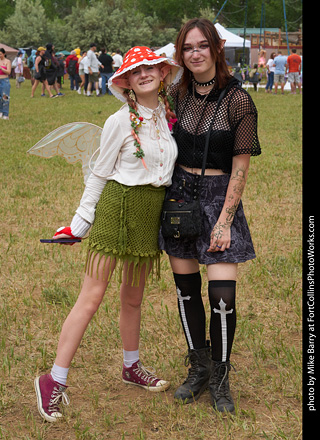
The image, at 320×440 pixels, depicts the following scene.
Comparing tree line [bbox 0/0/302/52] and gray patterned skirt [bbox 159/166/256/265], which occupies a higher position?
tree line [bbox 0/0/302/52]

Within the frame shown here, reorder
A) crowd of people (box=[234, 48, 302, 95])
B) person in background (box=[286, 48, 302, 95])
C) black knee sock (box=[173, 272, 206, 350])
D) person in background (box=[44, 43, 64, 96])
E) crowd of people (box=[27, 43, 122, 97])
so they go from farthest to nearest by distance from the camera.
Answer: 1. crowd of people (box=[234, 48, 302, 95])
2. person in background (box=[286, 48, 302, 95])
3. crowd of people (box=[27, 43, 122, 97])
4. person in background (box=[44, 43, 64, 96])
5. black knee sock (box=[173, 272, 206, 350])

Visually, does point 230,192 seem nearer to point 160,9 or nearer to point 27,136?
point 27,136

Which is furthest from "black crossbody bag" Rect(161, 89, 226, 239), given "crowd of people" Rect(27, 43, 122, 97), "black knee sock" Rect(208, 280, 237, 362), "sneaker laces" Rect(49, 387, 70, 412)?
"crowd of people" Rect(27, 43, 122, 97)

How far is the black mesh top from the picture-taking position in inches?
127

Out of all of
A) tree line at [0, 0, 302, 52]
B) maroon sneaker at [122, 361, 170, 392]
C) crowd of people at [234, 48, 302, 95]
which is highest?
tree line at [0, 0, 302, 52]

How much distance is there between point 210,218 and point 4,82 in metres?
13.2

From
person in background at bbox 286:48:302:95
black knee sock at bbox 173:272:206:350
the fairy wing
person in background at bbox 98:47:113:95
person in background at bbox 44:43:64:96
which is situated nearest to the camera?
black knee sock at bbox 173:272:206:350

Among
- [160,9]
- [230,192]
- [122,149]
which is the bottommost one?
[230,192]

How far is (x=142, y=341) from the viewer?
14.1 ft

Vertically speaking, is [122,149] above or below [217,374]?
above

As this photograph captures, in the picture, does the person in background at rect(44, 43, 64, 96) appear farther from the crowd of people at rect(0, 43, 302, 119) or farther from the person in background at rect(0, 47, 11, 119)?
the person in background at rect(0, 47, 11, 119)

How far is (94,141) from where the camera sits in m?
3.70
